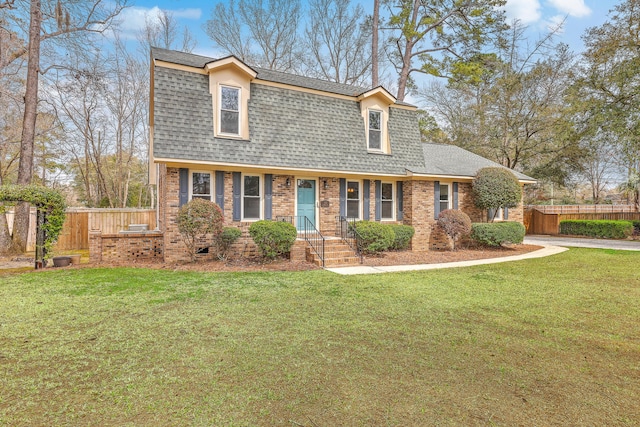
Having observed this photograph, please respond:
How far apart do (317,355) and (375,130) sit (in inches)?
418

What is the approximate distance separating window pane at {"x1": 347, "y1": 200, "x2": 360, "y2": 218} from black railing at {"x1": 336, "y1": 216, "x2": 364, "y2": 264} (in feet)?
0.67

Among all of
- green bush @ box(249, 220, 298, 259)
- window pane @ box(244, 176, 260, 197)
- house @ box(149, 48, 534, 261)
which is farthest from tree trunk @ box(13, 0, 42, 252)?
green bush @ box(249, 220, 298, 259)

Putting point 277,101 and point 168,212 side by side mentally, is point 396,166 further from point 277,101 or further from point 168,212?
point 168,212

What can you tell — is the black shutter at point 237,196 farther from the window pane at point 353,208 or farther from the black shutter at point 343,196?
the window pane at point 353,208

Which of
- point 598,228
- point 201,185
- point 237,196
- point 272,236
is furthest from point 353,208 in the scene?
point 598,228

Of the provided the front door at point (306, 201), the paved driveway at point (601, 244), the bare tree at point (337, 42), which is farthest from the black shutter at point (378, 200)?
the bare tree at point (337, 42)

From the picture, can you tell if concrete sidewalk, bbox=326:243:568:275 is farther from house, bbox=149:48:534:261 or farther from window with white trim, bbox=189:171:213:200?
window with white trim, bbox=189:171:213:200

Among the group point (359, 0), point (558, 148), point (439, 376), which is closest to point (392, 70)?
point (359, 0)

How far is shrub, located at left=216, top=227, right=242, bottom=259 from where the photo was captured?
31.2ft

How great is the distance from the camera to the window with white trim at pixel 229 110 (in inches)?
405

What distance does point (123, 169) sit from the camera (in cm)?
2317

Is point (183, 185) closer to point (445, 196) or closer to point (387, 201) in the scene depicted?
point (387, 201)

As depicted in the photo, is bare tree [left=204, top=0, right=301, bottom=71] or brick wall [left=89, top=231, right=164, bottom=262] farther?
bare tree [left=204, top=0, right=301, bottom=71]

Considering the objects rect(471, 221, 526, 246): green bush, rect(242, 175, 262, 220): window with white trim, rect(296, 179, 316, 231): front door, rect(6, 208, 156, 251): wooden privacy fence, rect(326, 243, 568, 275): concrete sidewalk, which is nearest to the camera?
rect(326, 243, 568, 275): concrete sidewalk
